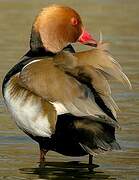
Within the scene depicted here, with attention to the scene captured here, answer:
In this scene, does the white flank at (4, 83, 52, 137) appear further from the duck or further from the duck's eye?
the duck's eye

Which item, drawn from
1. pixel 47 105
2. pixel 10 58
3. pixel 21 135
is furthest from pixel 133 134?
pixel 10 58

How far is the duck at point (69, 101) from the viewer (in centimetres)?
732

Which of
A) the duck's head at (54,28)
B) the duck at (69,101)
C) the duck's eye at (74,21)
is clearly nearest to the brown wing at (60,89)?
the duck at (69,101)

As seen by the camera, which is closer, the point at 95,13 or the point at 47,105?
the point at 47,105

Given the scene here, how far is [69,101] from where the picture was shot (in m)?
7.28

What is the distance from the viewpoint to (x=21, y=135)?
9055 mm

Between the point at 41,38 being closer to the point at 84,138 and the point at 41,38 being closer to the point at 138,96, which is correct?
the point at 84,138

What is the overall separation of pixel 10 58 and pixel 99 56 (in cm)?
515

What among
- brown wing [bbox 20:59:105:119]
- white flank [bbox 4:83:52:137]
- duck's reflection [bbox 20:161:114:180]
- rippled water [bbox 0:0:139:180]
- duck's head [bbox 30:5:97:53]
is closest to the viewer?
brown wing [bbox 20:59:105:119]

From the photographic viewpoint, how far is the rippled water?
310 inches

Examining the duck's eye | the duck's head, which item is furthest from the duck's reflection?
the duck's eye

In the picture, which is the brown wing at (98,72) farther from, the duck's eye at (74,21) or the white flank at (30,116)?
the duck's eye at (74,21)

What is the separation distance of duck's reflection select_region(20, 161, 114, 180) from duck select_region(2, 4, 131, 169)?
0.58ft

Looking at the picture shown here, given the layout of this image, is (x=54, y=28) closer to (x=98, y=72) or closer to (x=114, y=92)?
(x=98, y=72)
